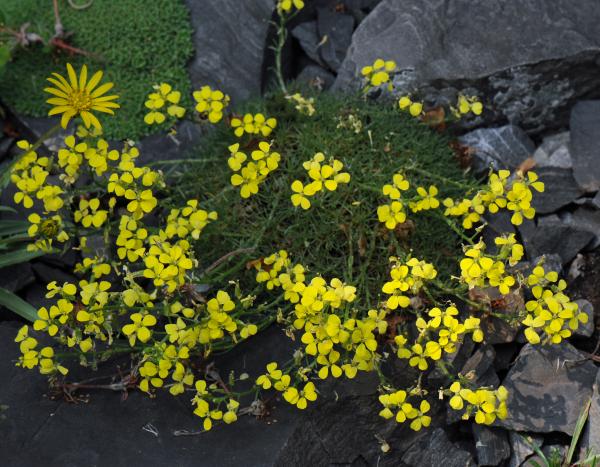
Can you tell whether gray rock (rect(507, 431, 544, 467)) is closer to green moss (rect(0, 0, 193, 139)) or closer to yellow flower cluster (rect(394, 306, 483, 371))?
yellow flower cluster (rect(394, 306, 483, 371))

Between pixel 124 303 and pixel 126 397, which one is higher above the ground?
pixel 124 303

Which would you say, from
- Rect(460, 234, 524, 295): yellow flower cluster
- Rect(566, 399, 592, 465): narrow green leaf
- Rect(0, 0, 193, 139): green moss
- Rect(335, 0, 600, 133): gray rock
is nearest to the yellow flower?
Rect(460, 234, 524, 295): yellow flower cluster

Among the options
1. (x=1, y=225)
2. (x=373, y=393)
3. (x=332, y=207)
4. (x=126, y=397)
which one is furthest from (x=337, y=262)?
(x=1, y=225)

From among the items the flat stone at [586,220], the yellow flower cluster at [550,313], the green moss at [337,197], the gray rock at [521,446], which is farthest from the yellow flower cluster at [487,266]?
the flat stone at [586,220]

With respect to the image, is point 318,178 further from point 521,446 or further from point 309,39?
point 309,39

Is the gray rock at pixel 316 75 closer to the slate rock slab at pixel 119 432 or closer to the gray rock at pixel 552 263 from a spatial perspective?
the gray rock at pixel 552 263

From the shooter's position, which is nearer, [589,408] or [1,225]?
[589,408]

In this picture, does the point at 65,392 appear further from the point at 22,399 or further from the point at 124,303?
the point at 124,303
